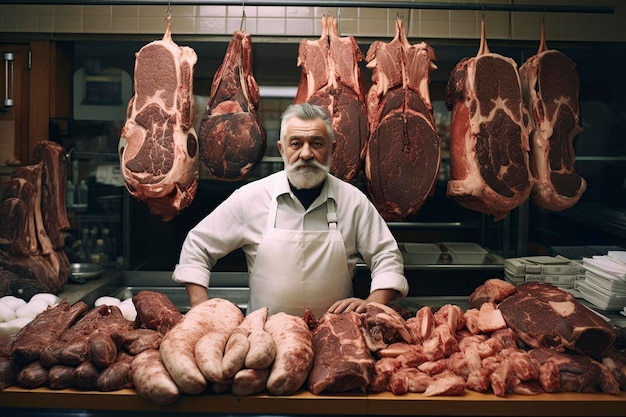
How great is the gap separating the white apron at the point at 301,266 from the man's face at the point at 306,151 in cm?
24

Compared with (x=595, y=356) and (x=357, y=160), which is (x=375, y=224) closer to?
(x=357, y=160)

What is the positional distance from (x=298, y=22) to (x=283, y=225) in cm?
212

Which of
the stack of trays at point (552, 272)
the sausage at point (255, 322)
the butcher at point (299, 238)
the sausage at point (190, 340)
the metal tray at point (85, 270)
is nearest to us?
the sausage at point (190, 340)

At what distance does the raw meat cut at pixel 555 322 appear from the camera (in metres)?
2.54

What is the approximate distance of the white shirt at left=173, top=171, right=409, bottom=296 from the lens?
3.72 m

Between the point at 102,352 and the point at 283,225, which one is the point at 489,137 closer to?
the point at 283,225

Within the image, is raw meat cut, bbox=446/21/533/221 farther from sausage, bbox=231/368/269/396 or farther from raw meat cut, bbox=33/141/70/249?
raw meat cut, bbox=33/141/70/249

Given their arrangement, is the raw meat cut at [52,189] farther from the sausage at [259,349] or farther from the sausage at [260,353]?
the sausage at [260,353]

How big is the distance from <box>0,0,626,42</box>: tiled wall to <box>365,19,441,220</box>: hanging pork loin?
3.39 feet

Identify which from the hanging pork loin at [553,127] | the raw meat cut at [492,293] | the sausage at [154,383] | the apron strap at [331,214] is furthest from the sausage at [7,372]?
the hanging pork loin at [553,127]

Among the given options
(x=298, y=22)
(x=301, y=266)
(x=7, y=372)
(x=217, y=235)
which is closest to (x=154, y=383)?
(x=7, y=372)

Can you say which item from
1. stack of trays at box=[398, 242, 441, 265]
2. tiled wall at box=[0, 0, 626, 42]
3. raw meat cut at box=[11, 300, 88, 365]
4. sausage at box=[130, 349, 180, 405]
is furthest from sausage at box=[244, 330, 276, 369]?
tiled wall at box=[0, 0, 626, 42]

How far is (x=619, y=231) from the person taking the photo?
16.6 ft

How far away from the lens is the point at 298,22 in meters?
5.14
